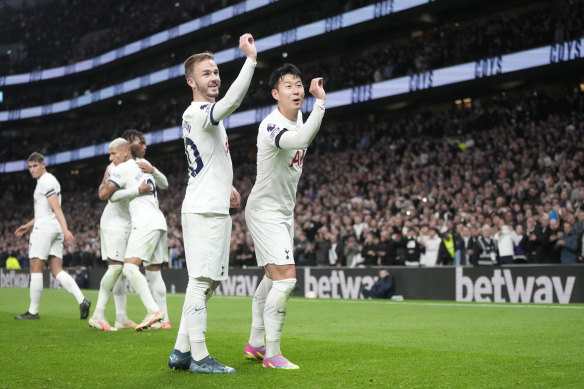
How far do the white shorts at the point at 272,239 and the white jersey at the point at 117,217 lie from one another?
4.14 metres

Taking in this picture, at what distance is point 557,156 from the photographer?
843 inches

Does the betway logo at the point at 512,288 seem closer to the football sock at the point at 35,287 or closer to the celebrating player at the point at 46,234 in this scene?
the celebrating player at the point at 46,234

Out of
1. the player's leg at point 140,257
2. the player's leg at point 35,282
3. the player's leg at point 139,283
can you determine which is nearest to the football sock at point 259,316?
the player's leg at point 139,283

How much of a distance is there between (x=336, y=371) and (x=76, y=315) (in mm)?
8597

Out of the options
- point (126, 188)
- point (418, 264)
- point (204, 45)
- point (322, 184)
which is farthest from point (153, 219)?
point (204, 45)

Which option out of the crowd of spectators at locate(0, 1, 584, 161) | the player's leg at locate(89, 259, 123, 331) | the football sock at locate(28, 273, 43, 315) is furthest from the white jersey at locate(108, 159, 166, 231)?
the crowd of spectators at locate(0, 1, 584, 161)

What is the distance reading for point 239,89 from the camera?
201 inches

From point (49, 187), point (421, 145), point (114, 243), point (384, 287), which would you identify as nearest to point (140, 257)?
point (114, 243)

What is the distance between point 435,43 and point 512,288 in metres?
20.2

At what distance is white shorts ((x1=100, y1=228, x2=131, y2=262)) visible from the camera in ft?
31.0

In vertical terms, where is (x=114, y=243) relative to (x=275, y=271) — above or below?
above

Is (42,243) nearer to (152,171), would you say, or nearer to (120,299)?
(120,299)

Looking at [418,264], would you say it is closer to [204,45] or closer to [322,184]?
[322,184]

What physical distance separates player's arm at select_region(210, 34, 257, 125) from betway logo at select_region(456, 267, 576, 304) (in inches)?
441
